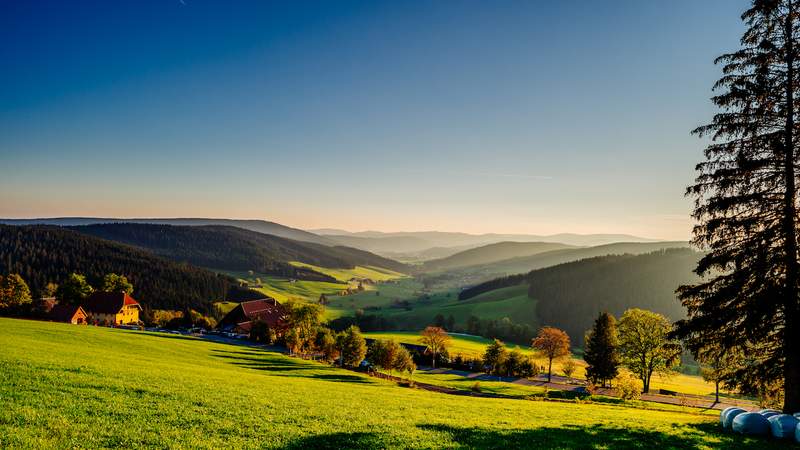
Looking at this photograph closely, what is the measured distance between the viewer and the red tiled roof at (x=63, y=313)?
89.4m

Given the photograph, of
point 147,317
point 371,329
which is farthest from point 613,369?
point 147,317

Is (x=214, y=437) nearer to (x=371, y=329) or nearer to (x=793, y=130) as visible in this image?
(x=793, y=130)

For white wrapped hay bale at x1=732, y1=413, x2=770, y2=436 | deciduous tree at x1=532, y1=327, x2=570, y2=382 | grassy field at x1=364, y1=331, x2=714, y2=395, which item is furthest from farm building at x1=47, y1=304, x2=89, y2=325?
white wrapped hay bale at x1=732, y1=413, x2=770, y2=436

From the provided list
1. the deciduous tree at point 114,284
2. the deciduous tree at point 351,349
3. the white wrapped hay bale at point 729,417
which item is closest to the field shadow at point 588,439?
the white wrapped hay bale at point 729,417

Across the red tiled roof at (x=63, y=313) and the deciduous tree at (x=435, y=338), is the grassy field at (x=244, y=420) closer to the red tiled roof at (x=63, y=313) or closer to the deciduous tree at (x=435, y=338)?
the deciduous tree at (x=435, y=338)

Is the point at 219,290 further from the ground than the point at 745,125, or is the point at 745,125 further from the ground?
the point at 745,125

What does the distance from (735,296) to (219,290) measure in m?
209

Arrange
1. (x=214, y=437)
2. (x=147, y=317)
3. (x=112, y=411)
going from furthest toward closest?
(x=147, y=317), (x=112, y=411), (x=214, y=437)

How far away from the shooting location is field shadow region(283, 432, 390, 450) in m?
14.8


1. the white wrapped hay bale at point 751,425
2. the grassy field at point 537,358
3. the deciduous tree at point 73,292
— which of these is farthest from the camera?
the deciduous tree at point 73,292

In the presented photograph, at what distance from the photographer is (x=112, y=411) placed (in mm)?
16812

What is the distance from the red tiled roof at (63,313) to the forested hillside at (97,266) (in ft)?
252

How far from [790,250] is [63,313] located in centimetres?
12264

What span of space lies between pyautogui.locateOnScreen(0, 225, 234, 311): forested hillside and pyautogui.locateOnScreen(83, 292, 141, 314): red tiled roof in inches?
2240
